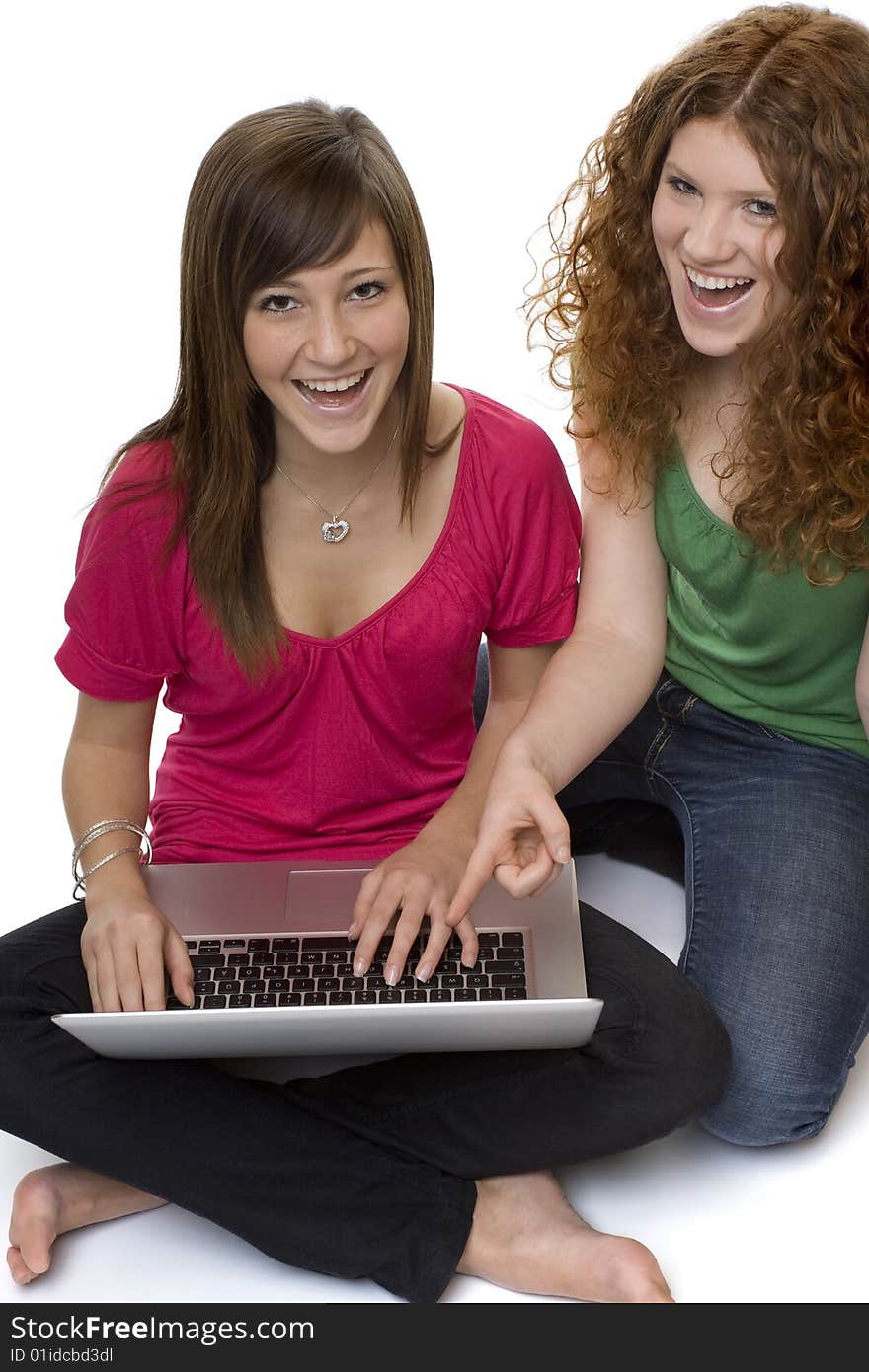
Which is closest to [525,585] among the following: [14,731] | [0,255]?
[14,731]

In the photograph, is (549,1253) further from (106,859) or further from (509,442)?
(509,442)

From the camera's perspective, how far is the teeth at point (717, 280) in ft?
6.01

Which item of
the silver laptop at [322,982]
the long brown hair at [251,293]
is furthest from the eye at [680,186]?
the silver laptop at [322,982]

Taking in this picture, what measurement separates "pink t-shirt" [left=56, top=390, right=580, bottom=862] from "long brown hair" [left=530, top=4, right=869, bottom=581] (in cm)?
14

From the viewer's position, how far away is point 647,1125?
183 cm

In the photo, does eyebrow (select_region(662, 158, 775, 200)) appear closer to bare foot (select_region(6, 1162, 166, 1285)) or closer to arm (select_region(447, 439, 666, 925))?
arm (select_region(447, 439, 666, 925))

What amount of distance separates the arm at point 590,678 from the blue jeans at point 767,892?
0.17 m

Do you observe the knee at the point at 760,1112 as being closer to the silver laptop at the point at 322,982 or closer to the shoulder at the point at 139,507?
the silver laptop at the point at 322,982

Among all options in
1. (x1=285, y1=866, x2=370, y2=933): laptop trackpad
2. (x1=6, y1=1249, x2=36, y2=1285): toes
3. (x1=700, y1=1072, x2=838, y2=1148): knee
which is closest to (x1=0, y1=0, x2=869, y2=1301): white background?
(x1=285, y1=866, x2=370, y2=933): laptop trackpad

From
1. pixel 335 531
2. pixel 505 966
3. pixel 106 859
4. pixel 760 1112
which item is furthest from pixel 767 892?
pixel 106 859
